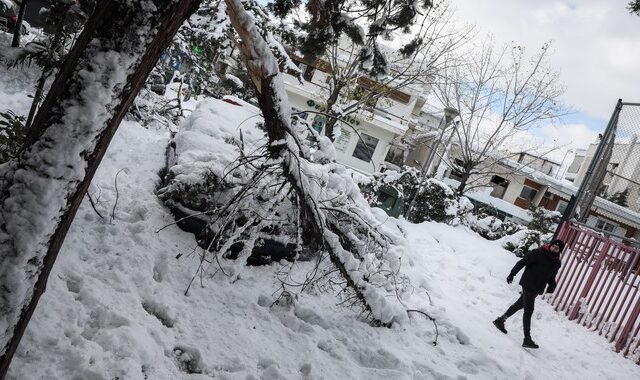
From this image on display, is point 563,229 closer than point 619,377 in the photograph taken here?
No

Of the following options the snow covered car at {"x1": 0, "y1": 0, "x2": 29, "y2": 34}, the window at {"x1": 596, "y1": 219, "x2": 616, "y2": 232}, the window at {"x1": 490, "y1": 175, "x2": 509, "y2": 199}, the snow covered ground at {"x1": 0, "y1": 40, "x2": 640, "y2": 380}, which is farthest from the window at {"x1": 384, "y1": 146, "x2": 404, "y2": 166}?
the snow covered ground at {"x1": 0, "y1": 40, "x2": 640, "y2": 380}

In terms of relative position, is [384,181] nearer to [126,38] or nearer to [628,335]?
[628,335]

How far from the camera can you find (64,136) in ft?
5.25

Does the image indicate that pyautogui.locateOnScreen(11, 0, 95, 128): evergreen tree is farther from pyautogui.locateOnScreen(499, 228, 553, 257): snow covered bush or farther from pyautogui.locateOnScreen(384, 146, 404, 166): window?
A: pyautogui.locateOnScreen(384, 146, 404, 166): window

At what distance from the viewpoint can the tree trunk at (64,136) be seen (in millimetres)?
1586

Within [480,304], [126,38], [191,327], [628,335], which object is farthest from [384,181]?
[126,38]

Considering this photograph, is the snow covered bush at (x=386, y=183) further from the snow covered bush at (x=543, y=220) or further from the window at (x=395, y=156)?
the window at (x=395, y=156)

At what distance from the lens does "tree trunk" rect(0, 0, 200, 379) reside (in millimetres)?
1586

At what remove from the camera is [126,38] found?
1.63 m

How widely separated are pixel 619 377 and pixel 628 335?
0.98 metres

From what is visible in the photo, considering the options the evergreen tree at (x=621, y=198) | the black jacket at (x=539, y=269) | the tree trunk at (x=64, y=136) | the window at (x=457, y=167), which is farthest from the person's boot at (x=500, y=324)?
the evergreen tree at (x=621, y=198)

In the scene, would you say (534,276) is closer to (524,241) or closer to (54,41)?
(524,241)

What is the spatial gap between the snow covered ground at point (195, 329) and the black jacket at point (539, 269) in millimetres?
773

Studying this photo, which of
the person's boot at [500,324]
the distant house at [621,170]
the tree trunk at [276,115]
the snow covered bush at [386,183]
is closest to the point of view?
the tree trunk at [276,115]
